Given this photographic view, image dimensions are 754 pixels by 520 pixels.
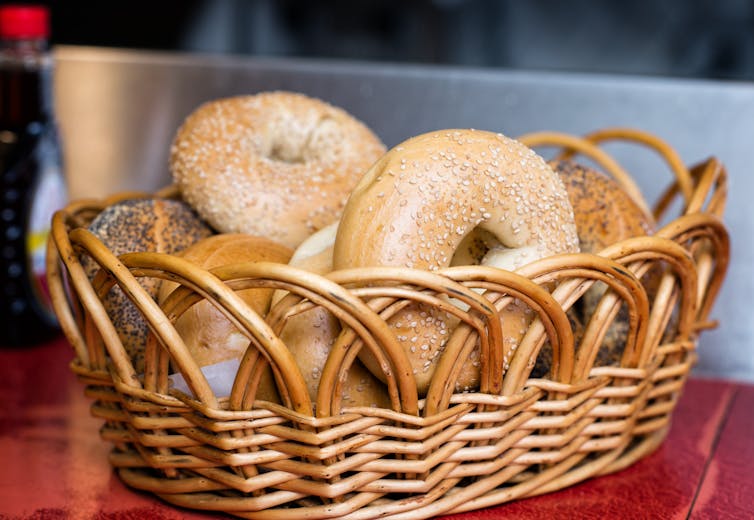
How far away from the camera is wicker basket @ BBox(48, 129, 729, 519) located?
560 mm

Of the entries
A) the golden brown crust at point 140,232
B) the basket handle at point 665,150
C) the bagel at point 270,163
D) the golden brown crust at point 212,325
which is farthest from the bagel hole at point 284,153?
the basket handle at point 665,150

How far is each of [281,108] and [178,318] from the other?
1.08 ft

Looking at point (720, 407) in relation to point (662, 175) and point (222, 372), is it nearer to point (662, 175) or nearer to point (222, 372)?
point (662, 175)

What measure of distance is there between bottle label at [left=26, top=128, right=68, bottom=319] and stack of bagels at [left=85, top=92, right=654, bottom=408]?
0.32m

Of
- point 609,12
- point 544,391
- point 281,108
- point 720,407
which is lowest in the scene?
point 720,407

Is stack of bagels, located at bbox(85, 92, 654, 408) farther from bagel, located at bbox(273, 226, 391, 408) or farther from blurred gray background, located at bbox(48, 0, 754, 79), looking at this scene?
blurred gray background, located at bbox(48, 0, 754, 79)

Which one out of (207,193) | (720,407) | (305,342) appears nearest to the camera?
(305,342)

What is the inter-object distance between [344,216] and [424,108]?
61 cm

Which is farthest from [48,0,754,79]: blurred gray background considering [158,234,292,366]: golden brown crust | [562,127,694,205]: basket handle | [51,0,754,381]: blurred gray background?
[158,234,292,366]: golden brown crust

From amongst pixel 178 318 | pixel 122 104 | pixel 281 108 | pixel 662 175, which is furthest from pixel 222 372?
pixel 122 104

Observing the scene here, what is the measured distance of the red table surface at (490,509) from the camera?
2.18 ft

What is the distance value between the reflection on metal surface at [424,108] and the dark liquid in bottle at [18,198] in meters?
0.28

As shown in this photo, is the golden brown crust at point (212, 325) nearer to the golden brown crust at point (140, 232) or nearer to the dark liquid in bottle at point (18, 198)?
the golden brown crust at point (140, 232)

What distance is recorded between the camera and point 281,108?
34.8 inches
